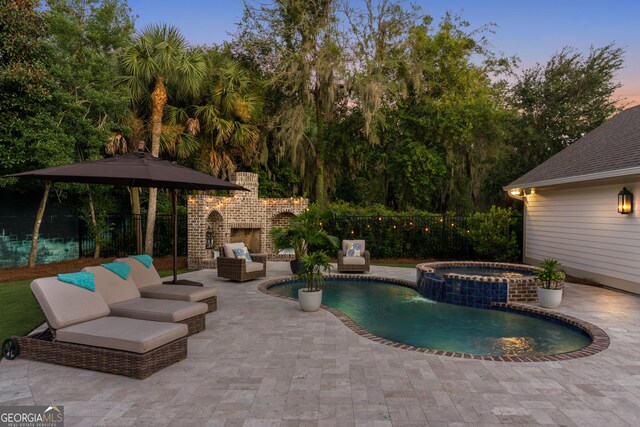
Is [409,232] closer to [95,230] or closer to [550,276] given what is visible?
[550,276]

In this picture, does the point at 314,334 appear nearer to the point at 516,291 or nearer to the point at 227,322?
the point at 227,322

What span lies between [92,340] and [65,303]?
2.19 feet

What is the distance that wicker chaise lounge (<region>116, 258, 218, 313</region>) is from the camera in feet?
19.3

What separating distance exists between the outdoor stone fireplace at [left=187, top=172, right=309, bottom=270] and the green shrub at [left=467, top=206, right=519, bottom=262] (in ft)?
20.1

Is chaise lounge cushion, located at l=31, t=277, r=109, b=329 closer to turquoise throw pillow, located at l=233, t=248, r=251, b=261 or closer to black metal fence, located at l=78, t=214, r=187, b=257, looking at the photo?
turquoise throw pillow, located at l=233, t=248, r=251, b=261

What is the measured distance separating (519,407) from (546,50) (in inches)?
Result: 647

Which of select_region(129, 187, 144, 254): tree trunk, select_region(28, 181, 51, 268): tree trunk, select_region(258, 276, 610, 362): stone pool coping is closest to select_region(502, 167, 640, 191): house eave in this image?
select_region(258, 276, 610, 362): stone pool coping

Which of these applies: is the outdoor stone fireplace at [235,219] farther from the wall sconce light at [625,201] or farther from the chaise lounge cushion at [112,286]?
the wall sconce light at [625,201]

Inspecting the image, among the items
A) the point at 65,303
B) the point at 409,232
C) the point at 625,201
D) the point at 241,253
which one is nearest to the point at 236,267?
the point at 241,253

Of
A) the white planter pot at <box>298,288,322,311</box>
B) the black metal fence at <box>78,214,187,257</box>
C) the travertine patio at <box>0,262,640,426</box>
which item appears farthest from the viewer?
the black metal fence at <box>78,214,187,257</box>

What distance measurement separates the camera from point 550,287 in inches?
274

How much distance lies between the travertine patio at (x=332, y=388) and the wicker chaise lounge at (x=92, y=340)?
112 millimetres

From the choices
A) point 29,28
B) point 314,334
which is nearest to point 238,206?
point 29,28

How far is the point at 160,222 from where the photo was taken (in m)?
14.4
